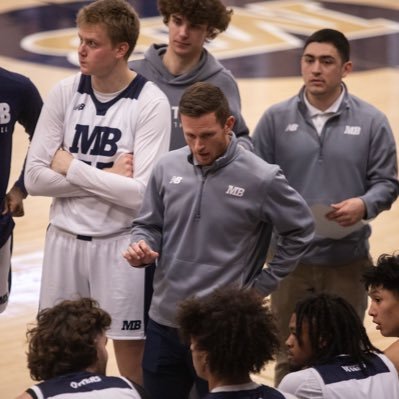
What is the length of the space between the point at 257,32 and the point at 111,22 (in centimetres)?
933

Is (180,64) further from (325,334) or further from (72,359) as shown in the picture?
(72,359)

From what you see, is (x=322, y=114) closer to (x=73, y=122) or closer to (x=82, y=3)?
(x=73, y=122)

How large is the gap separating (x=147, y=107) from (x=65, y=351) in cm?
157

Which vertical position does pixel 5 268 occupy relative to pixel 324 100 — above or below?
below

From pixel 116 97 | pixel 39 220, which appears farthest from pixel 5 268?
pixel 39 220

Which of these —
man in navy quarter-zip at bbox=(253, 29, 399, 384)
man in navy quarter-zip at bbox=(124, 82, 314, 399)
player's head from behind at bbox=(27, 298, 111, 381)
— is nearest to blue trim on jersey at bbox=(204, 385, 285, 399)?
player's head from behind at bbox=(27, 298, 111, 381)

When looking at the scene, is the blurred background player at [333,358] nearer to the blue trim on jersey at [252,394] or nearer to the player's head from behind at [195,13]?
the blue trim on jersey at [252,394]

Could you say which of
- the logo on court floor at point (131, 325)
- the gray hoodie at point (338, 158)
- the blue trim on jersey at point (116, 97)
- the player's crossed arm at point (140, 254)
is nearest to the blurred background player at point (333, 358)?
the player's crossed arm at point (140, 254)

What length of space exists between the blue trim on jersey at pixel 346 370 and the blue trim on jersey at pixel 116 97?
5.50 ft

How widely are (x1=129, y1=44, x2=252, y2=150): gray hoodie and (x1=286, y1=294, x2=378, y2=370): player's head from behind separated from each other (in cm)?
150

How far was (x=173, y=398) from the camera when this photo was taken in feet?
15.1

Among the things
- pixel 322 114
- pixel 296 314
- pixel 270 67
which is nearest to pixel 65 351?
pixel 296 314

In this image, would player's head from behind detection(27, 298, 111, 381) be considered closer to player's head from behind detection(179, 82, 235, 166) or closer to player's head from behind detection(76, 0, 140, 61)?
player's head from behind detection(179, 82, 235, 166)

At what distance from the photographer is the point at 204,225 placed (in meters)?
4.49
